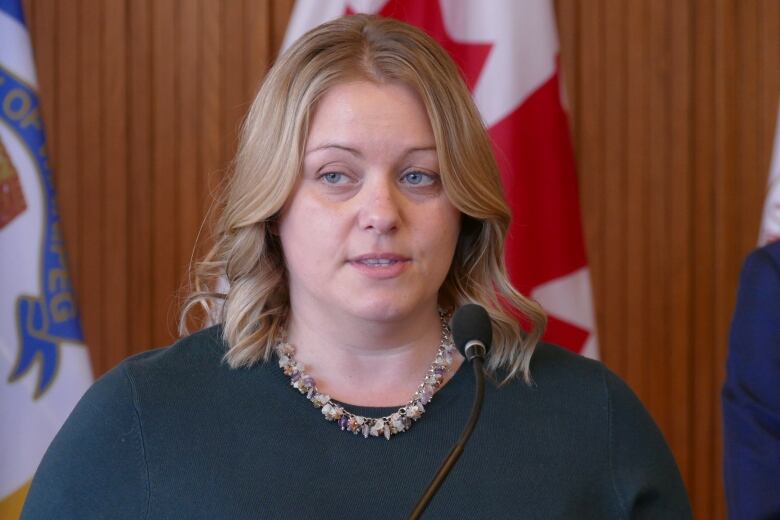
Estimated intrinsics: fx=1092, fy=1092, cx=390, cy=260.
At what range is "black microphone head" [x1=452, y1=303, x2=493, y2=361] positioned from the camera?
4.81 feet

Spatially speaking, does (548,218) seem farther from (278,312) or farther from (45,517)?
(45,517)

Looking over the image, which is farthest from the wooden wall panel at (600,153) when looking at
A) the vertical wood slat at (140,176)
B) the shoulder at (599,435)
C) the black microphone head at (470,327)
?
the black microphone head at (470,327)

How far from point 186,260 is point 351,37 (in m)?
1.37

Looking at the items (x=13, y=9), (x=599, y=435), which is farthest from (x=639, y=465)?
(x=13, y=9)

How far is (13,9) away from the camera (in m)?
2.60

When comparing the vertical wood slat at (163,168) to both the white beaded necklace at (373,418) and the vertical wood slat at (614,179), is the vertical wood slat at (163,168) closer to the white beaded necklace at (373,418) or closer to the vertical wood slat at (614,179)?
the vertical wood slat at (614,179)

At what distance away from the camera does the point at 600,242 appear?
3066mm

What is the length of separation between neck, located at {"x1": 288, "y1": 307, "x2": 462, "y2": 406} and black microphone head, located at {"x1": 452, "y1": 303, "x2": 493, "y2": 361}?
21 centimetres

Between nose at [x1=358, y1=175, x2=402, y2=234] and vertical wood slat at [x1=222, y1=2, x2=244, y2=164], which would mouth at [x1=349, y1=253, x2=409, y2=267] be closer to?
nose at [x1=358, y1=175, x2=402, y2=234]

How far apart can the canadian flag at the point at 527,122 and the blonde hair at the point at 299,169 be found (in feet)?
2.97

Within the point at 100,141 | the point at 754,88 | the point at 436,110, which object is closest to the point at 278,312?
the point at 436,110

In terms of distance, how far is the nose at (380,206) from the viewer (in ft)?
5.11

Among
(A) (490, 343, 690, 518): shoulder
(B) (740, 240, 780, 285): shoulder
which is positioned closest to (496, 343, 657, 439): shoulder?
(A) (490, 343, 690, 518): shoulder

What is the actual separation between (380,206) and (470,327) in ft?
0.75
